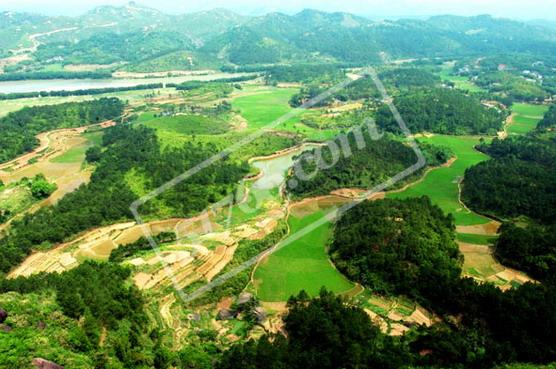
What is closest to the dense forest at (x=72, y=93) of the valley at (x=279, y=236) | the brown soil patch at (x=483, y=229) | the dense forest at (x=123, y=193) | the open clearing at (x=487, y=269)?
the valley at (x=279, y=236)

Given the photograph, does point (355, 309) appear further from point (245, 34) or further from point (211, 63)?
point (245, 34)

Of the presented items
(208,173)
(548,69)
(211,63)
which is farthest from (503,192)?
(211,63)

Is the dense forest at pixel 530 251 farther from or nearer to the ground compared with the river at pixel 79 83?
farther from the ground

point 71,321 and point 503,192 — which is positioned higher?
point 71,321

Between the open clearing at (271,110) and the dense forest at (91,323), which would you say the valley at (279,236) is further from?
the open clearing at (271,110)

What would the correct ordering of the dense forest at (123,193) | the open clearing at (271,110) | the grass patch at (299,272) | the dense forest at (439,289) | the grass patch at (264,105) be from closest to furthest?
the dense forest at (439,289) < the grass patch at (299,272) < the dense forest at (123,193) < the open clearing at (271,110) < the grass patch at (264,105)
